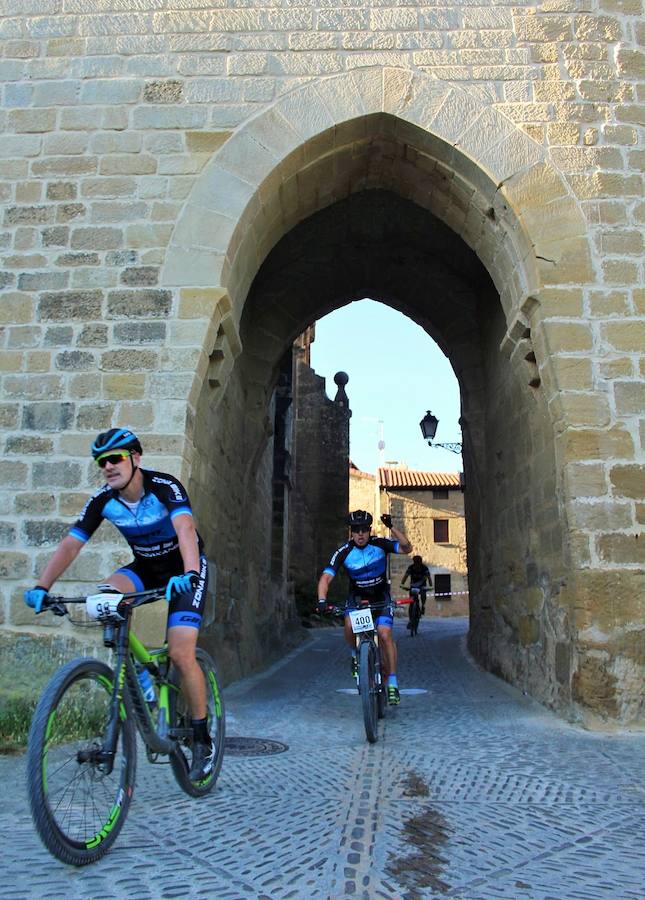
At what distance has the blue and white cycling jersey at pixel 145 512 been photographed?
115 inches

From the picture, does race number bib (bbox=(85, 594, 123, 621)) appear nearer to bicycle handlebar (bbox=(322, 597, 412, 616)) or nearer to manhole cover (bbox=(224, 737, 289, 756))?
manhole cover (bbox=(224, 737, 289, 756))

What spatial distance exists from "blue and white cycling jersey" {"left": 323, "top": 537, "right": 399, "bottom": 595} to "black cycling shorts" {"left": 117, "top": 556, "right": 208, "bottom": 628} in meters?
2.43

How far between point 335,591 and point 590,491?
1670 centimetres

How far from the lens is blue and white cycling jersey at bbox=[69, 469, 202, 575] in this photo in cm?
292

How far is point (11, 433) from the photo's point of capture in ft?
17.6

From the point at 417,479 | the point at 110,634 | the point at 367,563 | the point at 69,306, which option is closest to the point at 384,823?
the point at 110,634

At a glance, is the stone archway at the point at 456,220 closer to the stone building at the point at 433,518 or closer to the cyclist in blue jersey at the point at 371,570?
the cyclist in blue jersey at the point at 371,570

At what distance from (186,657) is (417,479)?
32411 mm

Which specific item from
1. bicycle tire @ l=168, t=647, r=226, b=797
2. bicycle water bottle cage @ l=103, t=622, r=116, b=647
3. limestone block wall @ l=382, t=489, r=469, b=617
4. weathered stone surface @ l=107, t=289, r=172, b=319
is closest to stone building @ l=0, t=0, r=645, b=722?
weathered stone surface @ l=107, t=289, r=172, b=319

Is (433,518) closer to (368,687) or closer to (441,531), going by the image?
(441,531)

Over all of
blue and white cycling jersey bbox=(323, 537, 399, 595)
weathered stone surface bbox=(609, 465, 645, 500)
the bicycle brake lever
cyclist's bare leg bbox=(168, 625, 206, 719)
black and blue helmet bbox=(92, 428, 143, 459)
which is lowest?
cyclist's bare leg bbox=(168, 625, 206, 719)

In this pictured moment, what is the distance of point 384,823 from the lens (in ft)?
9.11

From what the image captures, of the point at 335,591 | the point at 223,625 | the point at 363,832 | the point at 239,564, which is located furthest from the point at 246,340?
the point at 335,591

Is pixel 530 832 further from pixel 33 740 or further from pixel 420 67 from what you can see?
pixel 420 67
